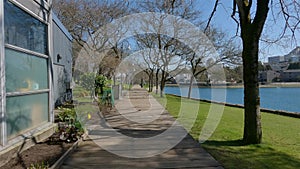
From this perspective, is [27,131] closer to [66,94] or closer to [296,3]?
[296,3]

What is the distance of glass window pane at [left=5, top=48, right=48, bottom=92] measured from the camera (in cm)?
389

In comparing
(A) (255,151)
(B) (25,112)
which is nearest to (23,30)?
(B) (25,112)

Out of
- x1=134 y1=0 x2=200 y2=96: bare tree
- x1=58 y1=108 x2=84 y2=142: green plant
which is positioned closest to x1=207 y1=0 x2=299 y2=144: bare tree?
x1=58 y1=108 x2=84 y2=142: green plant

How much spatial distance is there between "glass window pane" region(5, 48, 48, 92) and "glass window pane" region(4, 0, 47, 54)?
200 mm

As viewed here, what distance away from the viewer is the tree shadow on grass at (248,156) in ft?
11.8

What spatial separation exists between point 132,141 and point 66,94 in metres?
7.48

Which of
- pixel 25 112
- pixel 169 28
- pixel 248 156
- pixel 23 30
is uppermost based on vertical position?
pixel 169 28

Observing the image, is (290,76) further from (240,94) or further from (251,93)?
(251,93)

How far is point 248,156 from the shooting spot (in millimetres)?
4016

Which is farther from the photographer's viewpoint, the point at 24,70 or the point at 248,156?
the point at 24,70

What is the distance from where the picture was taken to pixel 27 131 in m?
4.41

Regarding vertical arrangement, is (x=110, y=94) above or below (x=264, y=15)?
below

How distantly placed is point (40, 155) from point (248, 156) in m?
3.31

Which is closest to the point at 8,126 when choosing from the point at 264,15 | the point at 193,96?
the point at 264,15
